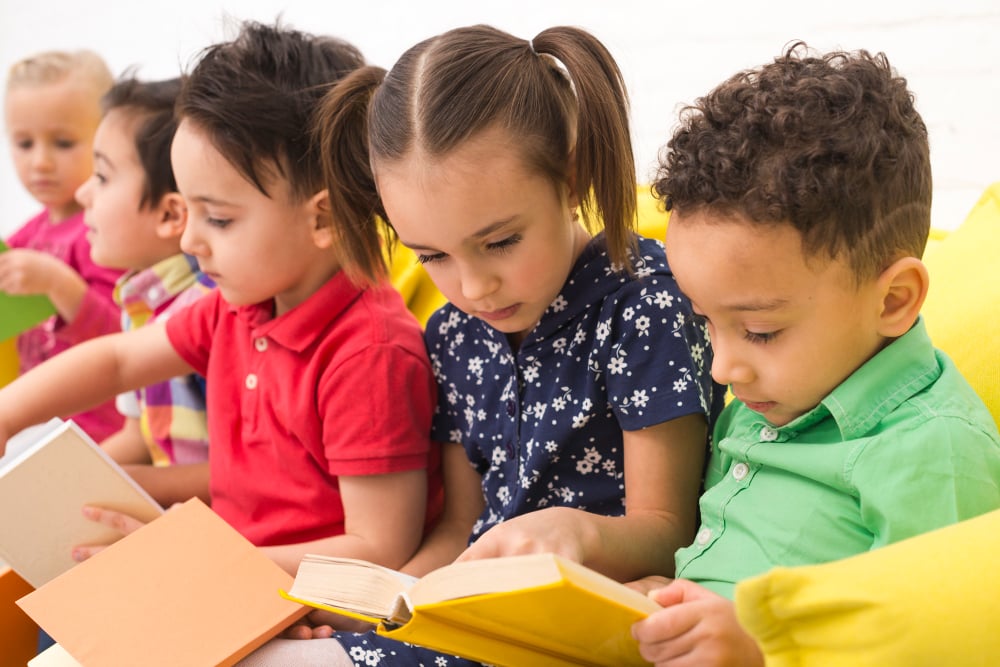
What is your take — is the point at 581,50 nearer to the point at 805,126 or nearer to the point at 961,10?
the point at 805,126

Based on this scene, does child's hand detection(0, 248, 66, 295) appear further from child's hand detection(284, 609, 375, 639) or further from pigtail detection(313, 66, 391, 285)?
child's hand detection(284, 609, 375, 639)

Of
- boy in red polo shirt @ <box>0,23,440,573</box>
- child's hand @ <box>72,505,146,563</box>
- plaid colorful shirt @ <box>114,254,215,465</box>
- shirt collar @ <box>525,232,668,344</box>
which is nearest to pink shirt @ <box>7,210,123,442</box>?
plaid colorful shirt @ <box>114,254,215,465</box>

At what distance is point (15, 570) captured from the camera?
44.0 inches

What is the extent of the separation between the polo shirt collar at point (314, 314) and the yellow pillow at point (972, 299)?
23.9 inches

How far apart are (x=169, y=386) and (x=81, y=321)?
1.31 feet

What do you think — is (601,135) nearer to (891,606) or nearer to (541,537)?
(541,537)

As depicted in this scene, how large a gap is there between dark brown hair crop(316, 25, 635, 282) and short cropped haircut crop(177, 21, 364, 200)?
20 cm

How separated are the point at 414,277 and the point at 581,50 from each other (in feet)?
2.03

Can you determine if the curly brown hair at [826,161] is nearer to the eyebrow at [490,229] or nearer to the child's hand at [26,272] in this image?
the eyebrow at [490,229]

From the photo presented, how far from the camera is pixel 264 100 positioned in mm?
1192

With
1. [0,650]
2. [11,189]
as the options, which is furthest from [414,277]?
[11,189]

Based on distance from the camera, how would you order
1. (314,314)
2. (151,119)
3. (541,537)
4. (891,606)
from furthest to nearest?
1. (151,119)
2. (314,314)
3. (541,537)
4. (891,606)

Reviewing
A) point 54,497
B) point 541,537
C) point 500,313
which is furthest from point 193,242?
point 541,537

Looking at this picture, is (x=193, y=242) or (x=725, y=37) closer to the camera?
(x=193, y=242)
